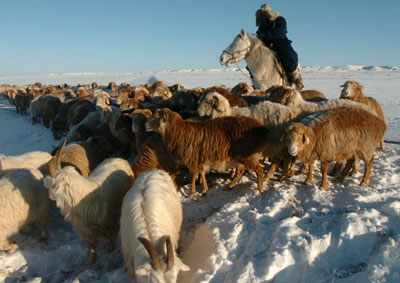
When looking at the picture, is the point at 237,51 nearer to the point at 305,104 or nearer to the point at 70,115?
the point at 305,104

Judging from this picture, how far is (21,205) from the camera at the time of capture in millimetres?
4023

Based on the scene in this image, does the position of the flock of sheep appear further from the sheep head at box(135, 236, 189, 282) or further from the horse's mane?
the horse's mane

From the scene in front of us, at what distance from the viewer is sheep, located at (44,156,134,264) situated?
351 cm

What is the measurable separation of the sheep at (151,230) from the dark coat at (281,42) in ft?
17.8

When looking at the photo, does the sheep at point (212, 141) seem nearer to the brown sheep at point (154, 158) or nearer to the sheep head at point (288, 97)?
the brown sheep at point (154, 158)

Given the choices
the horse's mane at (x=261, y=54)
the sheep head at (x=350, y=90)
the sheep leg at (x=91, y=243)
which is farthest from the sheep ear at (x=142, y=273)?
the horse's mane at (x=261, y=54)

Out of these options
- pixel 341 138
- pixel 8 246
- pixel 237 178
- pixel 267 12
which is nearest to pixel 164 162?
pixel 237 178

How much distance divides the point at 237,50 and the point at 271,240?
17.5ft

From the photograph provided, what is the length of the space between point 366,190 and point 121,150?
206 inches

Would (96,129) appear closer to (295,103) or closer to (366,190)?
(295,103)

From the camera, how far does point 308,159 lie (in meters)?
4.82

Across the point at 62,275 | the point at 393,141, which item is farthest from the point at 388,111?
the point at 62,275

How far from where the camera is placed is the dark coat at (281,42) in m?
7.66

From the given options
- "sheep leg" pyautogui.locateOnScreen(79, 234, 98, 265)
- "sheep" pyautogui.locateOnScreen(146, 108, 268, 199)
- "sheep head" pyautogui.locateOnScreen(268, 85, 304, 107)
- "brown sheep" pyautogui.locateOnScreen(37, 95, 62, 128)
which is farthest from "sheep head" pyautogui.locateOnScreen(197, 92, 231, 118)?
"brown sheep" pyautogui.locateOnScreen(37, 95, 62, 128)
